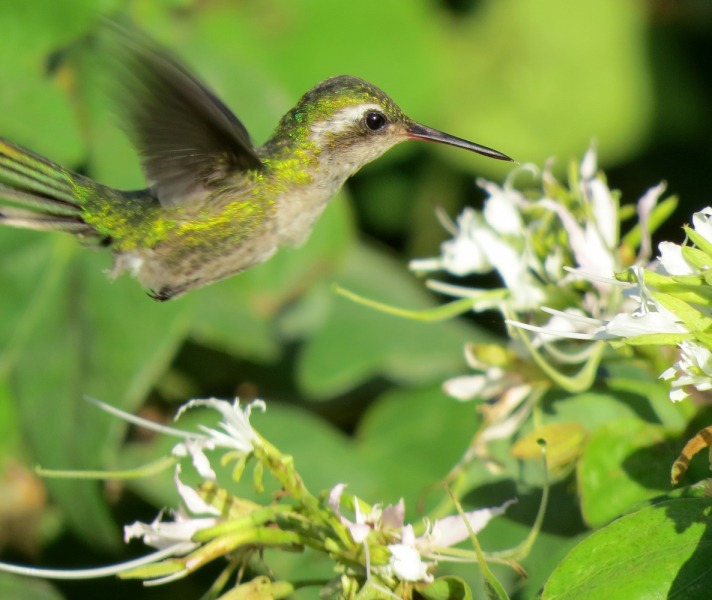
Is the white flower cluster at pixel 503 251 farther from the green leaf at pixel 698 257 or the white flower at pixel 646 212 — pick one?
the green leaf at pixel 698 257

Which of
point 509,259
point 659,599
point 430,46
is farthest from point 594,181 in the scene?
point 430,46

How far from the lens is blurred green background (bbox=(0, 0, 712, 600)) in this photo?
1.27 m

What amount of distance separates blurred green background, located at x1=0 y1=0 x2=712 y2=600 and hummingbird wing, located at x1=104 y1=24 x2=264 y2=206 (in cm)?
5

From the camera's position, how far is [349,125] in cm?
96

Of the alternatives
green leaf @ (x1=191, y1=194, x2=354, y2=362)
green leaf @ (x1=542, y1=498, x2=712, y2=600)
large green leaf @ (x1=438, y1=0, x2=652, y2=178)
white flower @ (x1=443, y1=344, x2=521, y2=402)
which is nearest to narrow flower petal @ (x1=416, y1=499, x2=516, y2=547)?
green leaf @ (x1=542, y1=498, x2=712, y2=600)

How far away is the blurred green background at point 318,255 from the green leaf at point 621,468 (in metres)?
0.05

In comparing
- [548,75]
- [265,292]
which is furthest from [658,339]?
[548,75]

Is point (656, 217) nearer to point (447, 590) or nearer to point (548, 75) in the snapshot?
point (447, 590)

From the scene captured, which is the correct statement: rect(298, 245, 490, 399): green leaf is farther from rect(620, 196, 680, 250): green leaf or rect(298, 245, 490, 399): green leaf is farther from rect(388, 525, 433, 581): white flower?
rect(388, 525, 433, 581): white flower

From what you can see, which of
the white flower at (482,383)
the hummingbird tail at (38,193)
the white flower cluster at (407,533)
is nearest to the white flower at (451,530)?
the white flower cluster at (407,533)

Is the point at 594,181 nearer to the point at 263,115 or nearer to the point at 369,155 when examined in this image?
the point at 369,155

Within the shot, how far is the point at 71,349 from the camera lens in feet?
4.38

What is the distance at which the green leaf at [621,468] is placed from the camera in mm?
803

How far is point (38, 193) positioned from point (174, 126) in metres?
0.18
